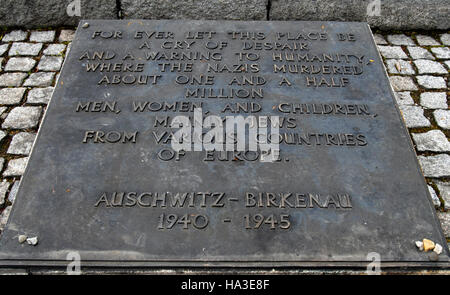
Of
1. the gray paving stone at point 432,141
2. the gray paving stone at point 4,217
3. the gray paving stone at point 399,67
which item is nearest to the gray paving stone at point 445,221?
the gray paving stone at point 432,141

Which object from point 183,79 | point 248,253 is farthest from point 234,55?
point 248,253

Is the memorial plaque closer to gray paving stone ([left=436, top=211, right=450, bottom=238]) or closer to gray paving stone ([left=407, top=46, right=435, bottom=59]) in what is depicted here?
gray paving stone ([left=436, top=211, right=450, bottom=238])

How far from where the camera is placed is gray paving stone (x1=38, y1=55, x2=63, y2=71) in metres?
3.97

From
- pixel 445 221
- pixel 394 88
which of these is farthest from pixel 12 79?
pixel 445 221

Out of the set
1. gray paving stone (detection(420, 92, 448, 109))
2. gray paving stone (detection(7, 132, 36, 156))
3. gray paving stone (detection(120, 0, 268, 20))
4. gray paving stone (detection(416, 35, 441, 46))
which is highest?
gray paving stone (detection(120, 0, 268, 20))

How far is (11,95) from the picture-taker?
3668mm

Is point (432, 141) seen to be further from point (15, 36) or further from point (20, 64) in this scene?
point (15, 36)

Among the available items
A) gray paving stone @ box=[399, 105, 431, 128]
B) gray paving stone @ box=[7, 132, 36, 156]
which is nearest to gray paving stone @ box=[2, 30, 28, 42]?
gray paving stone @ box=[7, 132, 36, 156]

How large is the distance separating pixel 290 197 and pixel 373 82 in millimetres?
1190

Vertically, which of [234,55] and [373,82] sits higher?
[234,55]

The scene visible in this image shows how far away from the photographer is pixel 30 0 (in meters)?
4.30

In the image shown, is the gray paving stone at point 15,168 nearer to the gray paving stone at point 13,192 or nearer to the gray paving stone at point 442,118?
the gray paving stone at point 13,192

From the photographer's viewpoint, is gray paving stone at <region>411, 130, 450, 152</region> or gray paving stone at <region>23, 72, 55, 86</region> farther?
gray paving stone at <region>23, 72, 55, 86</region>
